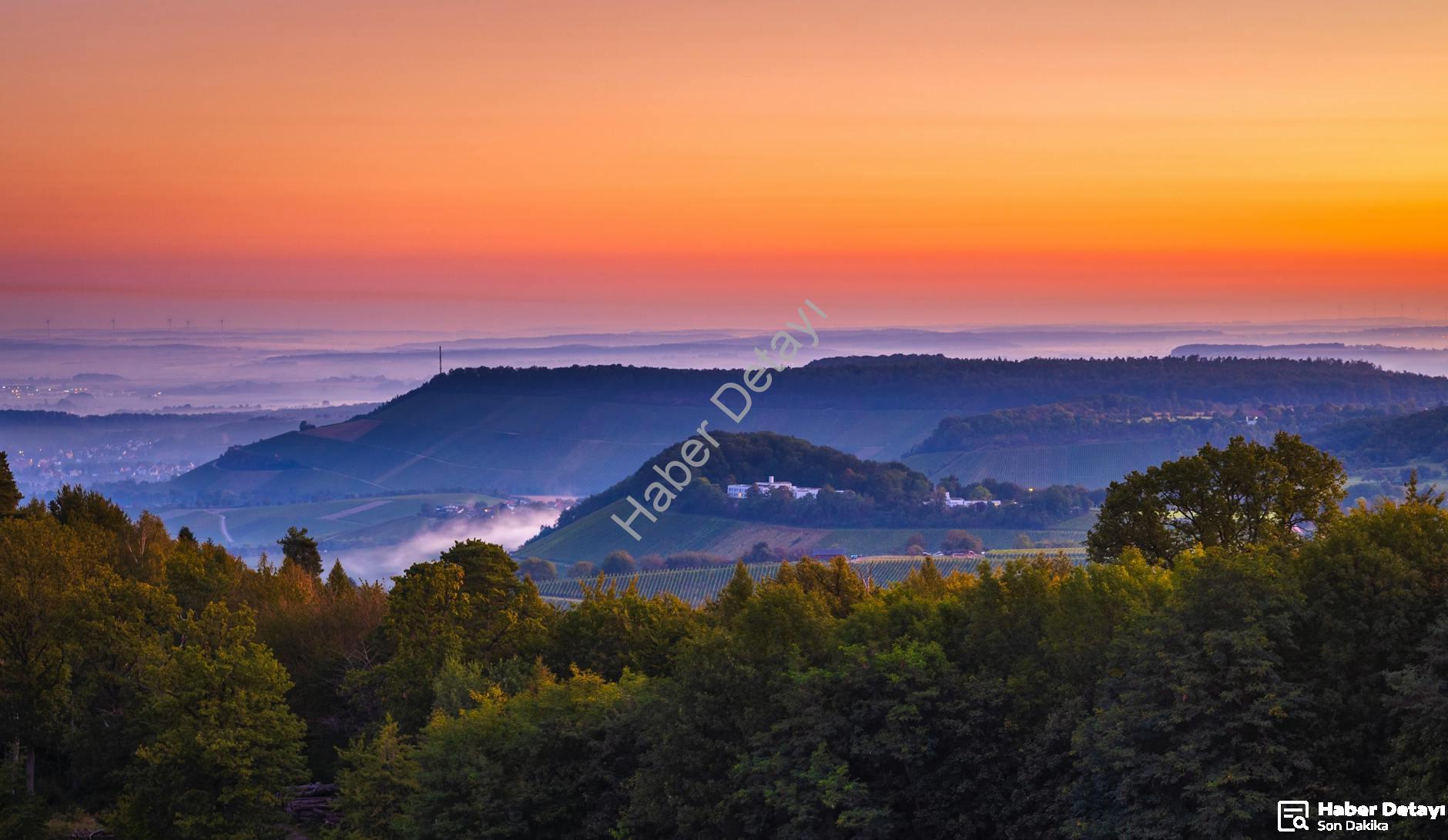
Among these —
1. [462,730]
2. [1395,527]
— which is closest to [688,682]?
[462,730]

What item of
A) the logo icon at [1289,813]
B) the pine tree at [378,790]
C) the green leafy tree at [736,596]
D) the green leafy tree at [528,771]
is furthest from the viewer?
the green leafy tree at [736,596]

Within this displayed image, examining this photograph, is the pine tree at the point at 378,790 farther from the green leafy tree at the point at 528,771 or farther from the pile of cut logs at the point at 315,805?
the pile of cut logs at the point at 315,805

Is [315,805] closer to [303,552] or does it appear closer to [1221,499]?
[1221,499]

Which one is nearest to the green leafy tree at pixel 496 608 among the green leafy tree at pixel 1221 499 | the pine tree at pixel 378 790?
the pine tree at pixel 378 790

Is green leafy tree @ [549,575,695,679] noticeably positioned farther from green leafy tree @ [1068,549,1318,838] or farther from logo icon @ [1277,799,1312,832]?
logo icon @ [1277,799,1312,832]

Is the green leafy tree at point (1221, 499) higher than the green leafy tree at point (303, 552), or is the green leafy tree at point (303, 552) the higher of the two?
the green leafy tree at point (1221, 499)

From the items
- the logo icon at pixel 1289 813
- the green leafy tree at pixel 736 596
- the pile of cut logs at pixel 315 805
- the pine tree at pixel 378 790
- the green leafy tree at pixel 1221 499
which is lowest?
the pile of cut logs at pixel 315 805

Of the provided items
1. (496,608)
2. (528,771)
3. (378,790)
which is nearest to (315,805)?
(378,790)
